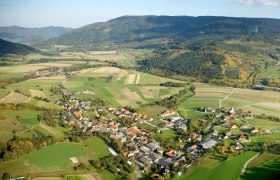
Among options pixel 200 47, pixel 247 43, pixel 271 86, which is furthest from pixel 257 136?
pixel 247 43

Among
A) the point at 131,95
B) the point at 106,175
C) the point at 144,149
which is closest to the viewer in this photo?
the point at 106,175

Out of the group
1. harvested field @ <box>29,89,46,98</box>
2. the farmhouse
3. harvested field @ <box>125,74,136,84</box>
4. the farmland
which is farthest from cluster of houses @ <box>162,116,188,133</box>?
harvested field @ <box>125,74,136,84</box>

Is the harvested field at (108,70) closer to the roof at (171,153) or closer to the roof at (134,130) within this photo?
the roof at (134,130)

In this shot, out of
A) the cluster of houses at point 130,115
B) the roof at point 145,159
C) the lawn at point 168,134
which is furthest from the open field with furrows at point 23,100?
the roof at point 145,159

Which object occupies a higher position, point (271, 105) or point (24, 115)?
point (271, 105)

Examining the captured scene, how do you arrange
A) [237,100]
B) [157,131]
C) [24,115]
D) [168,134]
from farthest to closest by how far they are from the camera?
[237,100]
[24,115]
[157,131]
[168,134]

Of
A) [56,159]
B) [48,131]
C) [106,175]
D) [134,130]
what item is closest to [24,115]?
[48,131]

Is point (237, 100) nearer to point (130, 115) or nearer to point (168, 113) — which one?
point (168, 113)

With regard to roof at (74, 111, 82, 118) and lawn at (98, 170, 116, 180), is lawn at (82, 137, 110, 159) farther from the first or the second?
roof at (74, 111, 82, 118)
